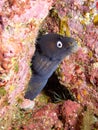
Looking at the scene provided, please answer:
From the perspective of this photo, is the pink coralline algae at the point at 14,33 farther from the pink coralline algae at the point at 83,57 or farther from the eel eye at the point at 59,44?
the pink coralline algae at the point at 83,57

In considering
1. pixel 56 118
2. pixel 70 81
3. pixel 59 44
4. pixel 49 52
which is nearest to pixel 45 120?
pixel 56 118

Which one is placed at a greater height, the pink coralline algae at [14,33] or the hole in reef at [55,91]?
the pink coralline algae at [14,33]

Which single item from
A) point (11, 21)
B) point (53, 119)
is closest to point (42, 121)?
point (53, 119)

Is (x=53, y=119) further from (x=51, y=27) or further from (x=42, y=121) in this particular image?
(x=51, y=27)

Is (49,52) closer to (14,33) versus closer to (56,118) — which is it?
(56,118)

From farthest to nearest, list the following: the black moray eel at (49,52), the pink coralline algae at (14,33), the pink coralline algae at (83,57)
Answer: the pink coralline algae at (83,57)
the black moray eel at (49,52)
the pink coralline algae at (14,33)

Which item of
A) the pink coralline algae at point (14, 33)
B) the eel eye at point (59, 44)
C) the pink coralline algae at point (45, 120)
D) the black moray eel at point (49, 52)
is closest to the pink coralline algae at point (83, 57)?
the black moray eel at point (49, 52)

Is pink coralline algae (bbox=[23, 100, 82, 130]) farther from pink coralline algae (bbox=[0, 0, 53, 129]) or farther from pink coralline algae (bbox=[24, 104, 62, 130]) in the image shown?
pink coralline algae (bbox=[0, 0, 53, 129])

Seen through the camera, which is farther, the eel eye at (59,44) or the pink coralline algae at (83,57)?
the pink coralline algae at (83,57)

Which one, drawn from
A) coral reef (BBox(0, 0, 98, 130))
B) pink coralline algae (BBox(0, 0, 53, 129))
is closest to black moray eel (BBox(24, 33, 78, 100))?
coral reef (BBox(0, 0, 98, 130))

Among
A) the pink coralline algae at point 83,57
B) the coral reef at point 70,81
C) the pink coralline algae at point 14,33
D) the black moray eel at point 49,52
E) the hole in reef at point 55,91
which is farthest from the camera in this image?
the hole in reef at point 55,91
